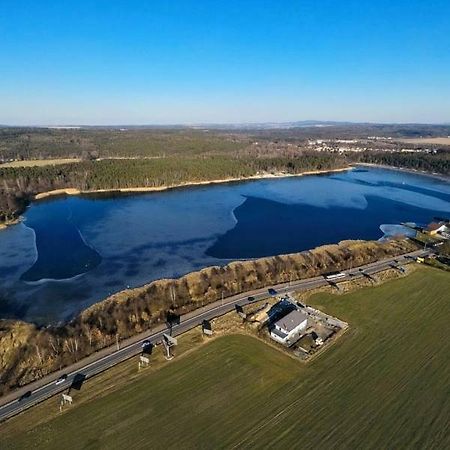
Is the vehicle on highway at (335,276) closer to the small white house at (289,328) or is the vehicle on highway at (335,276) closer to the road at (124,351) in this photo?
the road at (124,351)

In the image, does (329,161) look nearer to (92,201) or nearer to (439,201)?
(439,201)

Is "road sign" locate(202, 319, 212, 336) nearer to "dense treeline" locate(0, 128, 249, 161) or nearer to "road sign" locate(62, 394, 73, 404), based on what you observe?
"road sign" locate(62, 394, 73, 404)

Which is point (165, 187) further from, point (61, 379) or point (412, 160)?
point (412, 160)

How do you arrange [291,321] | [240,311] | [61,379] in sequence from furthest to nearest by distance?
[240,311] < [291,321] < [61,379]

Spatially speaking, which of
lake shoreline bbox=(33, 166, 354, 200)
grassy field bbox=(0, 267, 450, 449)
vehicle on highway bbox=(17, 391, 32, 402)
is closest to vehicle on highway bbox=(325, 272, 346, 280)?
grassy field bbox=(0, 267, 450, 449)

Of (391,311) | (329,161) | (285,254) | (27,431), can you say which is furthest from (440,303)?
(329,161)

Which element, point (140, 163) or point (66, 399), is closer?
point (66, 399)

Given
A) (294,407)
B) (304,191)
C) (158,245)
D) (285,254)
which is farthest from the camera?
(304,191)

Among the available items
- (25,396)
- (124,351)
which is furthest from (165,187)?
(25,396)
